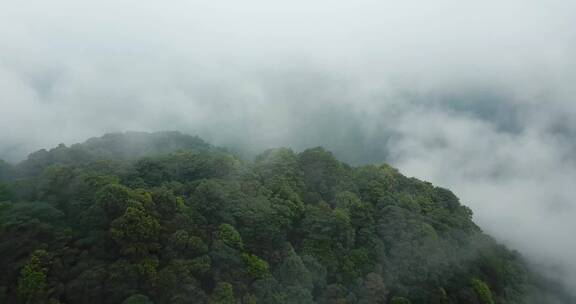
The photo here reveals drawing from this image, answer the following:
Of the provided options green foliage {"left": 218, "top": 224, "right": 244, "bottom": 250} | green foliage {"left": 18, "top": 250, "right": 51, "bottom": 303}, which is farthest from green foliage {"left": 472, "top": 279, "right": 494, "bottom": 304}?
green foliage {"left": 18, "top": 250, "right": 51, "bottom": 303}

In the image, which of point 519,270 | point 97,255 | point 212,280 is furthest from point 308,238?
point 519,270

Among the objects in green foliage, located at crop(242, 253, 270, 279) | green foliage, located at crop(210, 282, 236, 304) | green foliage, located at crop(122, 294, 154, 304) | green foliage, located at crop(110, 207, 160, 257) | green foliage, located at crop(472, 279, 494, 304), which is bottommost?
green foliage, located at crop(122, 294, 154, 304)

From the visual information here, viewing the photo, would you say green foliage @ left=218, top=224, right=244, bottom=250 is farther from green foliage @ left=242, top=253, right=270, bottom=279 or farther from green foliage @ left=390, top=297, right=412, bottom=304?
green foliage @ left=390, top=297, right=412, bottom=304

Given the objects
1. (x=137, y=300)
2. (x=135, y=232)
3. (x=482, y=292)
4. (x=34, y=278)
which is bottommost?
(x=34, y=278)

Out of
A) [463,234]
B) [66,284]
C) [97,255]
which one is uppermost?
[463,234]

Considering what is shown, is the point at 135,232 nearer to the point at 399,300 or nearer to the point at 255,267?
the point at 255,267

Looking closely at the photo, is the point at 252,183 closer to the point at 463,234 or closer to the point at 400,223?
the point at 400,223

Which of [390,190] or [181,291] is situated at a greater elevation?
[390,190]

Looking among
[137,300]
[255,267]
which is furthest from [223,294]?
[137,300]
